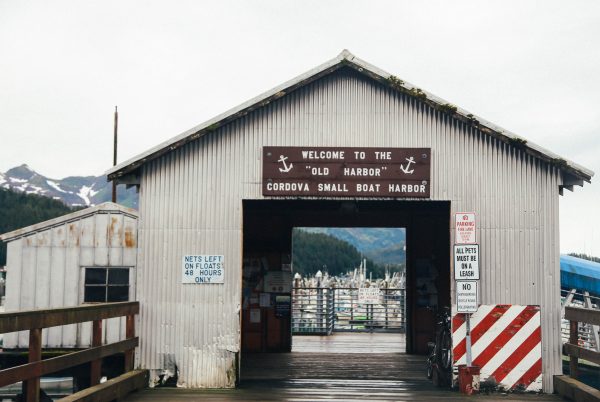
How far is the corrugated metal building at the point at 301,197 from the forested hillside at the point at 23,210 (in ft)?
368

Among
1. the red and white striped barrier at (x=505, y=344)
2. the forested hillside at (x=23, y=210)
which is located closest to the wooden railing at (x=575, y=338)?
the red and white striped barrier at (x=505, y=344)

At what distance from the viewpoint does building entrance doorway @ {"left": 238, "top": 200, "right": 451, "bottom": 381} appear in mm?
17484

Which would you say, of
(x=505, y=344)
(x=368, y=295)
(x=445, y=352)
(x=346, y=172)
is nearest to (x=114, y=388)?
(x=346, y=172)

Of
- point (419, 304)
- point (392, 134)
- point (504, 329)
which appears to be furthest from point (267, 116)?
point (419, 304)

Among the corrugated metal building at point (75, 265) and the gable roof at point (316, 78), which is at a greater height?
the gable roof at point (316, 78)

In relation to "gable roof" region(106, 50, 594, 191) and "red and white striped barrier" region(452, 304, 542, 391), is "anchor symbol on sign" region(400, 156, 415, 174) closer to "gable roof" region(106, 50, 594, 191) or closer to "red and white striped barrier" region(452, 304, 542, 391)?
"gable roof" region(106, 50, 594, 191)

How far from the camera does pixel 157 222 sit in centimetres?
1199

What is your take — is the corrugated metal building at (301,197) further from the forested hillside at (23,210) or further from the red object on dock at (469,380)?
the forested hillside at (23,210)

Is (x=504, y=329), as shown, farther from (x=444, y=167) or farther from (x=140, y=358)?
(x=140, y=358)

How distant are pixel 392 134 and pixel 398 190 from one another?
3.00 feet

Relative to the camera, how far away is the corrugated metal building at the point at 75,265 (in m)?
17.4

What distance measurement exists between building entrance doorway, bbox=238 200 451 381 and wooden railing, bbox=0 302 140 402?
22.8 ft

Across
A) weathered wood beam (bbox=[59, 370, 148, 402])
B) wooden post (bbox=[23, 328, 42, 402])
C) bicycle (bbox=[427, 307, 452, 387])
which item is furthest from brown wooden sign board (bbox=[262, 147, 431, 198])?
wooden post (bbox=[23, 328, 42, 402])

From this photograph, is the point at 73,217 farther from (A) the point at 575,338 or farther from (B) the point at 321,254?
(B) the point at 321,254
